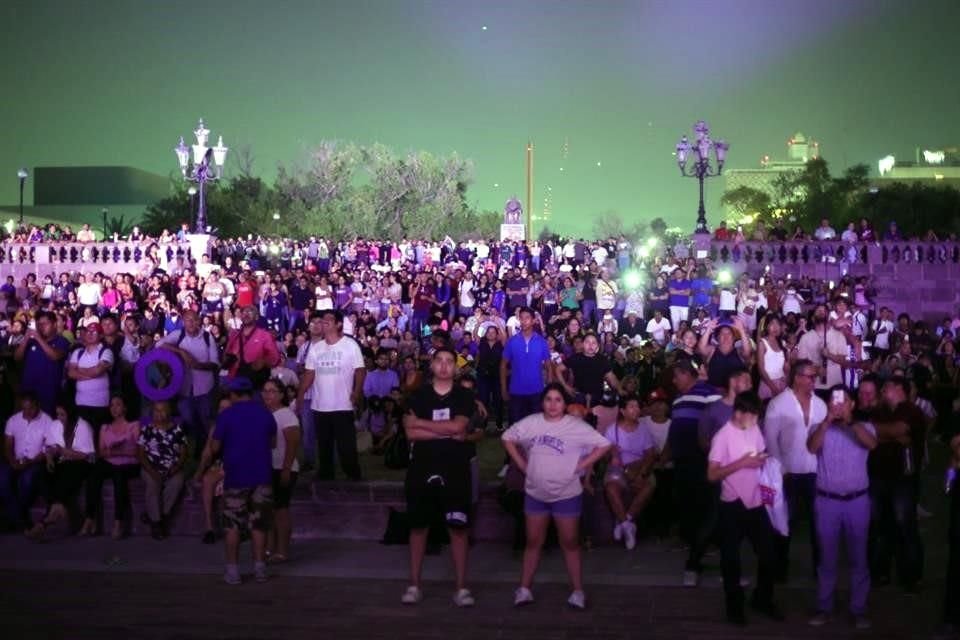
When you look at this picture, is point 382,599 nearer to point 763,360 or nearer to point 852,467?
point 852,467

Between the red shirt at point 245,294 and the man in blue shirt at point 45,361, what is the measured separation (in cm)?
1000

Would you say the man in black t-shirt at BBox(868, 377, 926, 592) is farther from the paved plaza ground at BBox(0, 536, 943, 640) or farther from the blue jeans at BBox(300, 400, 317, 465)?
the blue jeans at BBox(300, 400, 317, 465)

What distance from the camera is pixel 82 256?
3706 cm

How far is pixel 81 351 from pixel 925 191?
6064cm

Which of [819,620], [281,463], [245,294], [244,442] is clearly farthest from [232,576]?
[245,294]

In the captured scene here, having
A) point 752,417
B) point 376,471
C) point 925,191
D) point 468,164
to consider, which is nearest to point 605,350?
point 376,471

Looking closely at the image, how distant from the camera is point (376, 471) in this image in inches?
572

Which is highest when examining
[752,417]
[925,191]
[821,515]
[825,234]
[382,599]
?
[925,191]

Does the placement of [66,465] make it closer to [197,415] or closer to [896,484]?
[197,415]

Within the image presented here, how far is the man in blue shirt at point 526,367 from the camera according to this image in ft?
46.0

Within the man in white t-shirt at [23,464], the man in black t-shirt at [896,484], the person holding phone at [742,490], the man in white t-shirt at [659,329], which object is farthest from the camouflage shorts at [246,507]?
the man in white t-shirt at [659,329]

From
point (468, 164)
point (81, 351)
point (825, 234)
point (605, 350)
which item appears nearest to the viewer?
point (81, 351)

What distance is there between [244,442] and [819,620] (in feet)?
14.6

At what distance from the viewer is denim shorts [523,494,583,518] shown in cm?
948
